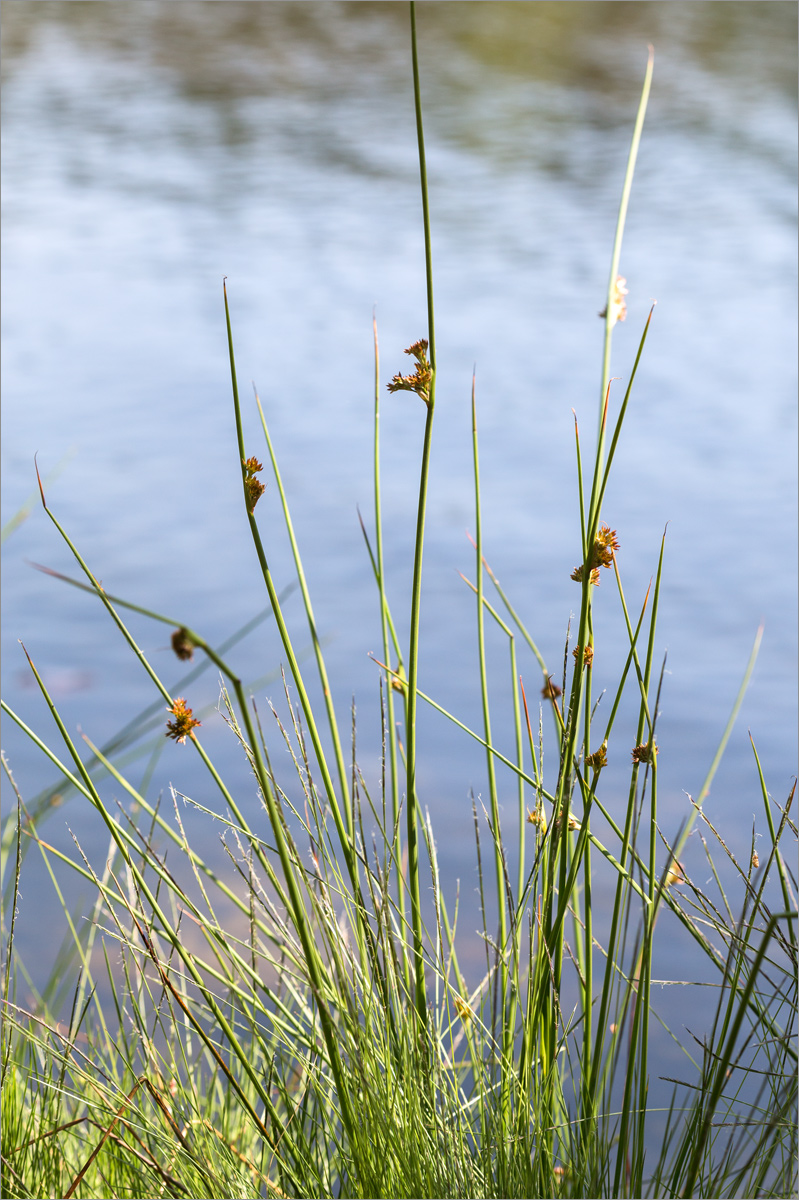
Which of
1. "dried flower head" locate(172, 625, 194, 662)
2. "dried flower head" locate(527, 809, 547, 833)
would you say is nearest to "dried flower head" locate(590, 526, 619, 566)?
"dried flower head" locate(527, 809, 547, 833)

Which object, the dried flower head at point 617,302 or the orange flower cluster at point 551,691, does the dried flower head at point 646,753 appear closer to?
the orange flower cluster at point 551,691

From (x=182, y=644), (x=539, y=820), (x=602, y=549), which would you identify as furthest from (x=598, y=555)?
(x=182, y=644)

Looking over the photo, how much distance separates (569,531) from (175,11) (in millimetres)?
9608

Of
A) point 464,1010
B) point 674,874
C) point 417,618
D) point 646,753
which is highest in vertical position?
point 417,618

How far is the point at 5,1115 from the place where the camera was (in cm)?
116

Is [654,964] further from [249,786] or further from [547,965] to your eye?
[547,965]

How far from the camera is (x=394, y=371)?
18.1 ft

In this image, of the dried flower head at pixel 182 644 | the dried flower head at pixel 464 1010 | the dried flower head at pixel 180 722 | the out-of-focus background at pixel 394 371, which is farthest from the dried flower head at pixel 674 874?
the dried flower head at pixel 182 644

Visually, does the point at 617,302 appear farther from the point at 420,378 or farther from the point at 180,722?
the point at 180,722

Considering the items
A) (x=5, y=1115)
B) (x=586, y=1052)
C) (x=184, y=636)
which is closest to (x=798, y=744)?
(x=586, y=1052)

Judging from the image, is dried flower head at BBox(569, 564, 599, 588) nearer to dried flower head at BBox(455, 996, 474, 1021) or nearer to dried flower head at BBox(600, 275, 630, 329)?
dried flower head at BBox(600, 275, 630, 329)

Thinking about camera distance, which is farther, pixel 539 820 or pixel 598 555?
pixel 539 820

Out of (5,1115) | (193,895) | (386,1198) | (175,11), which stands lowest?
(193,895)

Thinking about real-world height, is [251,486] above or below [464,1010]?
above
